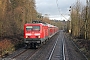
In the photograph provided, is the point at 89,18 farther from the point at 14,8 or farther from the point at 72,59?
the point at 14,8

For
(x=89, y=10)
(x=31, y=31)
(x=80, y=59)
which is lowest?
(x=80, y=59)

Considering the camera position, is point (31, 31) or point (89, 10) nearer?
point (31, 31)

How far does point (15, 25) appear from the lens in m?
43.9

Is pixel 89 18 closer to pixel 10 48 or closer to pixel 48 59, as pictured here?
pixel 10 48

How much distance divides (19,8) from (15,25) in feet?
19.0

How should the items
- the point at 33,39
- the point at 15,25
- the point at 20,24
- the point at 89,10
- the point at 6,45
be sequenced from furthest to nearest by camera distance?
the point at 20,24 → the point at 15,25 → the point at 89,10 → the point at 33,39 → the point at 6,45

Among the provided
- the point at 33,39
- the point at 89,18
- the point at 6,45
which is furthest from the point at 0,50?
the point at 89,18

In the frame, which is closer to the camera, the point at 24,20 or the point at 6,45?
the point at 6,45

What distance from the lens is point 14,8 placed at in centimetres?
5038

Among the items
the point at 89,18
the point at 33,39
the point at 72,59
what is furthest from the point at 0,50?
the point at 89,18

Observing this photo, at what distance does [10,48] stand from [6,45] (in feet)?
1.73

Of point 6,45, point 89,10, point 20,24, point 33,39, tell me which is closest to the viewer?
point 6,45

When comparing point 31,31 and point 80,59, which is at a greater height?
point 31,31

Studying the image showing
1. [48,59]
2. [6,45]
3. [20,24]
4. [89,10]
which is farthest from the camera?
[20,24]
